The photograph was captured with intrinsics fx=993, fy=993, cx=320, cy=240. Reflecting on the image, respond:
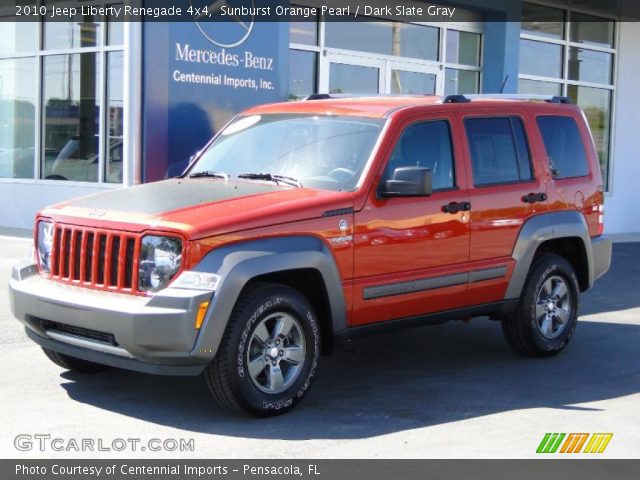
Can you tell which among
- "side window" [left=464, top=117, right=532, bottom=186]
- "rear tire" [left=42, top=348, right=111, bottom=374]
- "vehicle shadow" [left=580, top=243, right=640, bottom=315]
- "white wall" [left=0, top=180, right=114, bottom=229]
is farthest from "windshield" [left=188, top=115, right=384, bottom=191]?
"white wall" [left=0, top=180, right=114, bottom=229]

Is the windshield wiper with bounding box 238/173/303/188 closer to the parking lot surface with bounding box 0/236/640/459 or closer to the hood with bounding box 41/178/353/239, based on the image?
the hood with bounding box 41/178/353/239

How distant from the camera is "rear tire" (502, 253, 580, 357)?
762cm

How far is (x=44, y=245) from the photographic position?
629cm

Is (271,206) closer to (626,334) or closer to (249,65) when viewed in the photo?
(626,334)

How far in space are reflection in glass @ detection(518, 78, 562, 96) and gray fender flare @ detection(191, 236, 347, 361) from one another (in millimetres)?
12563

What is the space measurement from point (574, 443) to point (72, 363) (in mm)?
3329

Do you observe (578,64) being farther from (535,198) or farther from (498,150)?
(498,150)

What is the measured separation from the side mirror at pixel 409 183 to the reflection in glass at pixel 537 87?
12006 mm

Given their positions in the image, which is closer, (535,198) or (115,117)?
(535,198)

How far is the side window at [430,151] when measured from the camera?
266 inches

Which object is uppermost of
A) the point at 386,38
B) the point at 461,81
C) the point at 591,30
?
the point at 591,30

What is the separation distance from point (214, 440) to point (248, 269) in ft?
3.18

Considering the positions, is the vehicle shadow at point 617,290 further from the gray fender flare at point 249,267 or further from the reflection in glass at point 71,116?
the reflection in glass at point 71,116

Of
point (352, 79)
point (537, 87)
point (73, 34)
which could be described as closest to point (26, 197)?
point (73, 34)
